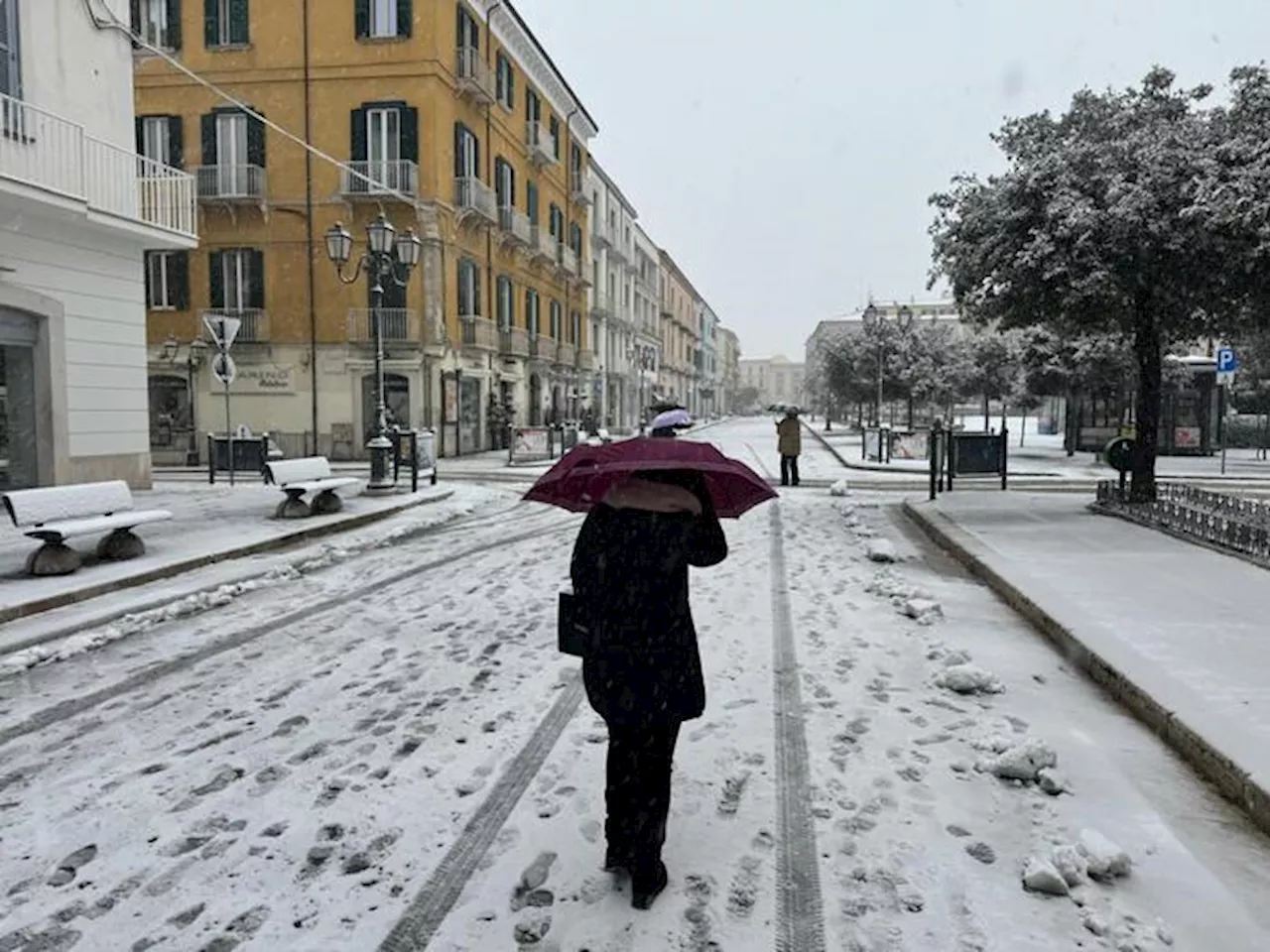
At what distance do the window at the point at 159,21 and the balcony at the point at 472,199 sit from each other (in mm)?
9303

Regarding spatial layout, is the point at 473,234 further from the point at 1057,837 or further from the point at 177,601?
the point at 1057,837

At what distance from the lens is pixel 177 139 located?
28250mm

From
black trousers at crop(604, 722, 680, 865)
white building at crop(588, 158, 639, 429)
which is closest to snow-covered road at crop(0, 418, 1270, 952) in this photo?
black trousers at crop(604, 722, 680, 865)

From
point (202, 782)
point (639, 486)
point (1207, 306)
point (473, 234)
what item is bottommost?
point (202, 782)

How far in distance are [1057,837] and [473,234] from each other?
96.5ft

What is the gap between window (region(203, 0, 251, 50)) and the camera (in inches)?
1104

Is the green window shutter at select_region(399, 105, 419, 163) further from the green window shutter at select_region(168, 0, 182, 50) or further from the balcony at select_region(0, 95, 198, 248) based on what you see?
the balcony at select_region(0, 95, 198, 248)

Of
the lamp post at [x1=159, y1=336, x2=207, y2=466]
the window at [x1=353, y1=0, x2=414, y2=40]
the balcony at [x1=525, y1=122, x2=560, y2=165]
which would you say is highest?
the window at [x1=353, y1=0, x2=414, y2=40]

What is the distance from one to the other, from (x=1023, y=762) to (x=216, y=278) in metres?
28.9

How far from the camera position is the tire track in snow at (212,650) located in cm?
507

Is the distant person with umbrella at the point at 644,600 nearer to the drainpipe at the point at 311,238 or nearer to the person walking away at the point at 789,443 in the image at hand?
the person walking away at the point at 789,443

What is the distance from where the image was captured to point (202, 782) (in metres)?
4.18

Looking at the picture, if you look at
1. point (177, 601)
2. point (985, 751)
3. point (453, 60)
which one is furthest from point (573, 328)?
point (985, 751)

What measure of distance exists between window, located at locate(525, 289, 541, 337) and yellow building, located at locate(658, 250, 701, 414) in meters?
32.6
